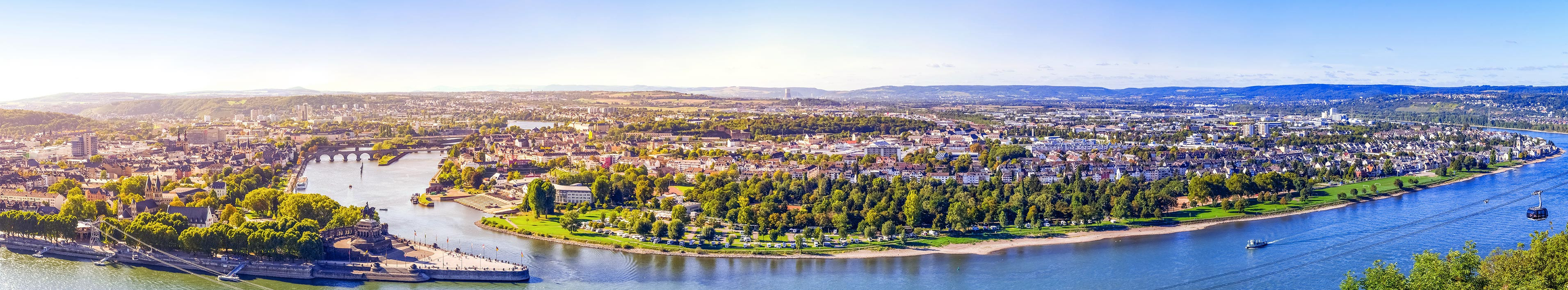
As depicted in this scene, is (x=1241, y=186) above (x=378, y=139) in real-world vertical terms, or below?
above

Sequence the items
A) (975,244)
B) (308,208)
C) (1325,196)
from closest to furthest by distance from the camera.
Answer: (975,244)
(308,208)
(1325,196)

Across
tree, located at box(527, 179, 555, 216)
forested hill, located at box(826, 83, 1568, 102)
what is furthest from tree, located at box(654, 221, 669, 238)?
forested hill, located at box(826, 83, 1568, 102)

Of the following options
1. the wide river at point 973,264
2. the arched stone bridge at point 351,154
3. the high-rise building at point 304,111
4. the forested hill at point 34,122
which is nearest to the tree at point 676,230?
the wide river at point 973,264

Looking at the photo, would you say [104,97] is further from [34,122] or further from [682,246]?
[682,246]

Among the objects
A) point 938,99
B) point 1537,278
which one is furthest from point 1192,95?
point 1537,278

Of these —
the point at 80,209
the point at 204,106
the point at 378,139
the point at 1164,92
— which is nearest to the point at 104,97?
the point at 204,106

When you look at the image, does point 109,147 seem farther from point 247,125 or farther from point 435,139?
point 247,125

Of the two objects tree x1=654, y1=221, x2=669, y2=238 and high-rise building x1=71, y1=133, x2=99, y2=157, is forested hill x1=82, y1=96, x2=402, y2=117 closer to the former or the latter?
high-rise building x1=71, y1=133, x2=99, y2=157
